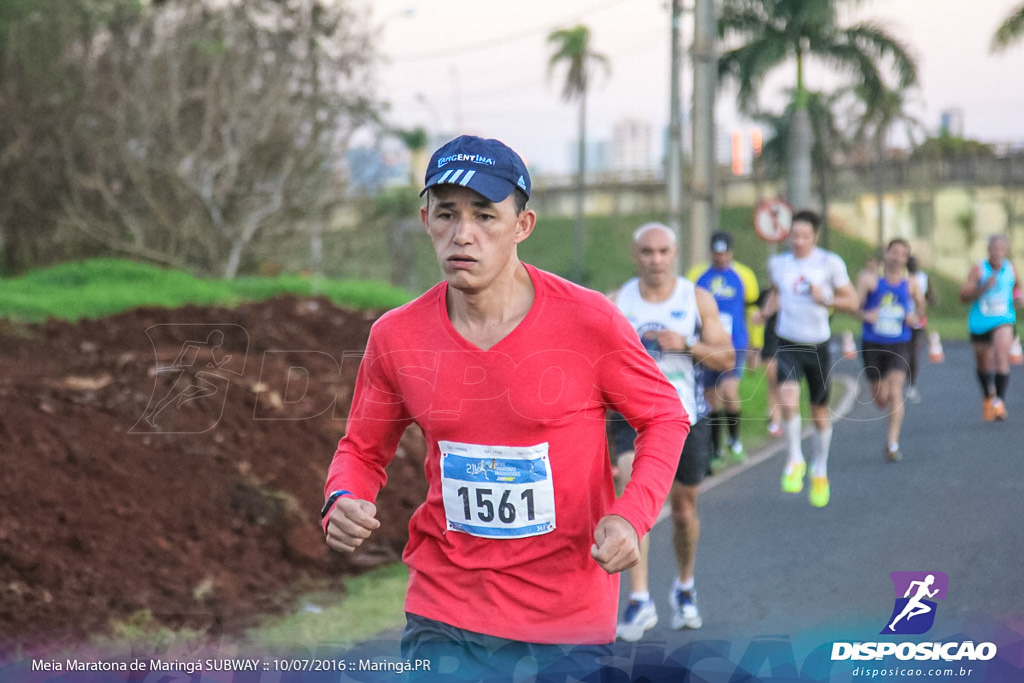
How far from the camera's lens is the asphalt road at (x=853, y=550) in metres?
6.05

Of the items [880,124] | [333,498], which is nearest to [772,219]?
[333,498]

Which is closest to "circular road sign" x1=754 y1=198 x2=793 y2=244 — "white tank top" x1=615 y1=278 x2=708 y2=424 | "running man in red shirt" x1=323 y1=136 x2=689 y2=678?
"white tank top" x1=615 y1=278 x2=708 y2=424

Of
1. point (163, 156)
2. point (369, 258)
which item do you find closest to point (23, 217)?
point (163, 156)

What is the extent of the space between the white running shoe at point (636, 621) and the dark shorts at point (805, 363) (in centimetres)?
384

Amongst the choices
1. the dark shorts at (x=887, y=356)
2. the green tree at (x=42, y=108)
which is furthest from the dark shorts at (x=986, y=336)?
the green tree at (x=42, y=108)

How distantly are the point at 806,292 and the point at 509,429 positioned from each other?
23.7 feet

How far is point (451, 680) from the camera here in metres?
3.15

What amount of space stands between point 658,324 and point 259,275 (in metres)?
19.4

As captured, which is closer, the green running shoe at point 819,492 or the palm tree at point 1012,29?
the green running shoe at point 819,492

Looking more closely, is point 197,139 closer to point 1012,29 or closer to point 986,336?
point 986,336

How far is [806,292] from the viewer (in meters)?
9.89

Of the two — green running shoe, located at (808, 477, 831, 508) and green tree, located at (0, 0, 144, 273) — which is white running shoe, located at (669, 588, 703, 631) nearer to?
green running shoe, located at (808, 477, 831, 508)

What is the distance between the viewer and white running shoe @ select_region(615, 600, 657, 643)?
614 centimetres

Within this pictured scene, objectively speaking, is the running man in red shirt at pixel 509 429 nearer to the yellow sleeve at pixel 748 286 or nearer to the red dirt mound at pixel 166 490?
the red dirt mound at pixel 166 490
